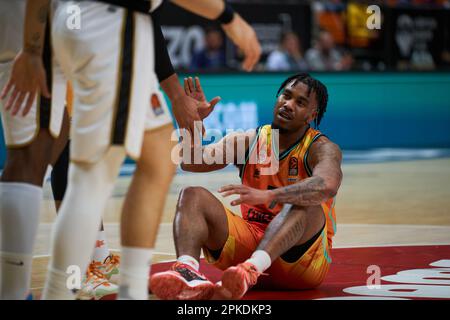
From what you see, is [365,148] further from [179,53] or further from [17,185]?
[17,185]

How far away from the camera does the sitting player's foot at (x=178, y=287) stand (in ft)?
12.9

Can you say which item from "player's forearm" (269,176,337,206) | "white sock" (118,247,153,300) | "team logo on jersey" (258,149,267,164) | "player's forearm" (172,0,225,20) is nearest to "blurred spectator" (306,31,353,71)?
"team logo on jersey" (258,149,267,164)

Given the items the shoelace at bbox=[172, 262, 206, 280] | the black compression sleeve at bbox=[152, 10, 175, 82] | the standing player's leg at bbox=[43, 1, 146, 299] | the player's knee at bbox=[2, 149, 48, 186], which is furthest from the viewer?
the shoelace at bbox=[172, 262, 206, 280]

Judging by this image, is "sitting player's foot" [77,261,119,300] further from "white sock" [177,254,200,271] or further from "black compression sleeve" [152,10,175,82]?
"black compression sleeve" [152,10,175,82]

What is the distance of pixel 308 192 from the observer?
13.9 feet

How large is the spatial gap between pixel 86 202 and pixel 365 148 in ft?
37.4

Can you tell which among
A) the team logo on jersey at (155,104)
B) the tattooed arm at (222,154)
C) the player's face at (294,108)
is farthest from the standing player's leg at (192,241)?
the team logo on jersey at (155,104)

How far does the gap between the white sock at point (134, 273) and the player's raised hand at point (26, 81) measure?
2.29 ft

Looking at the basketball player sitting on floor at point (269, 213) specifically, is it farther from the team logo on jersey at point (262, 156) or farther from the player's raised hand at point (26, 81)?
the player's raised hand at point (26, 81)

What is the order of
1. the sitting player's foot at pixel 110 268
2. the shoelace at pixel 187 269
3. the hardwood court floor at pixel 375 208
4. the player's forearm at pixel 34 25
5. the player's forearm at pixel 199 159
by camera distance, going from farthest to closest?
the hardwood court floor at pixel 375 208
the player's forearm at pixel 199 159
the sitting player's foot at pixel 110 268
the shoelace at pixel 187 269
the player's forearm at pixel 34 25

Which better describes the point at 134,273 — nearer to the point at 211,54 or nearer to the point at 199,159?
the point at 199,159

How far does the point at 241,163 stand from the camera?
480 cm

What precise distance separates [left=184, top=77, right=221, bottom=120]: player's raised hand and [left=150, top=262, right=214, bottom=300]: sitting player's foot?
31.5 inches

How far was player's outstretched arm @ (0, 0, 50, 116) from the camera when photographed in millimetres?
3371
